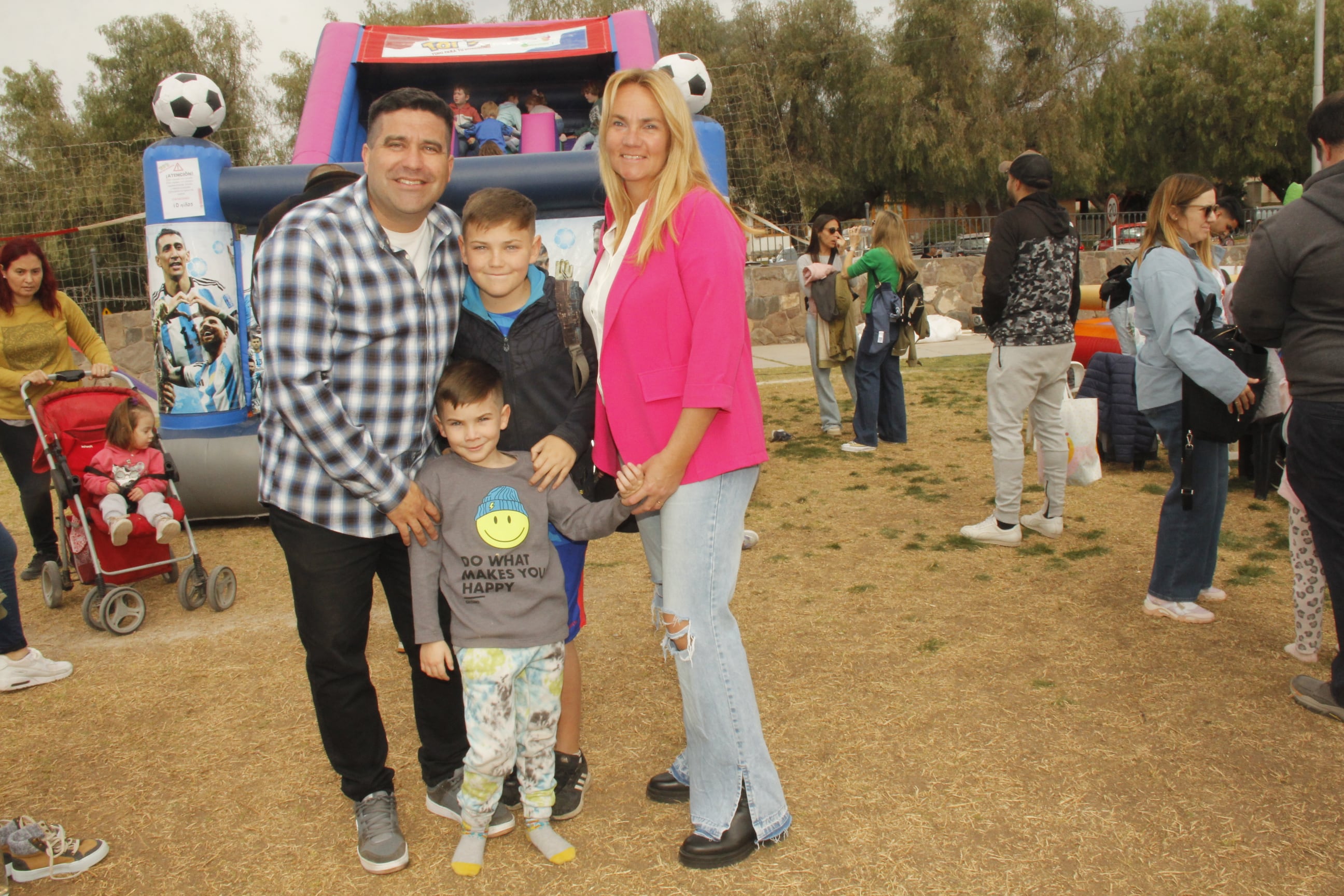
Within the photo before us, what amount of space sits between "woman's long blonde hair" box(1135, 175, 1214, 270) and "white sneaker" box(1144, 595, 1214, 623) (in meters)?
1.47

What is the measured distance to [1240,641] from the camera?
12.9ft

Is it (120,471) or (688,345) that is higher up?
(688,345)

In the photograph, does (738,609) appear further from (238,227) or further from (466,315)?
(238,227)

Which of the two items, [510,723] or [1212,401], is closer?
[510,723]

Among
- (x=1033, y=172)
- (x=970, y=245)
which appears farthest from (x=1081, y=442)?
(x=970, y=245)

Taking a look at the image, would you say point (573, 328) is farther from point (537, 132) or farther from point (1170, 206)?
point (537, 132)

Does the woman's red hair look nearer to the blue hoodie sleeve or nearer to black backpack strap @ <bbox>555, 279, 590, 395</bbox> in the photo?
black backpack strap @ <bbox>555, 279, 590, 395</bbox>

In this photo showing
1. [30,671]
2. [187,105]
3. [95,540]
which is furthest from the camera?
[187,105]

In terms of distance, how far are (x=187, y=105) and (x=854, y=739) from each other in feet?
19.5

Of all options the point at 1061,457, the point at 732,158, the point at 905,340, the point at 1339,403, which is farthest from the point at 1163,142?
the point at 1339,403

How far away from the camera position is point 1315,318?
9.79 ft

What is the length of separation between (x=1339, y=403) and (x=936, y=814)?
1.76 meters

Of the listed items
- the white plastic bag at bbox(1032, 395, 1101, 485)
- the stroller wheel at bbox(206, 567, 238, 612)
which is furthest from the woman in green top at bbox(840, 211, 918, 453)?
the stroller wheel at bbox(206, 567, 238, 612)

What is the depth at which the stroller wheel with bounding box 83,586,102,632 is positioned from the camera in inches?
186
